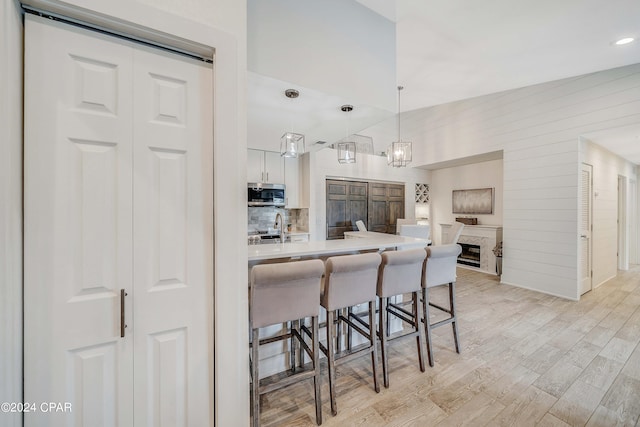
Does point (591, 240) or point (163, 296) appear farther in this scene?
point (591, 240)

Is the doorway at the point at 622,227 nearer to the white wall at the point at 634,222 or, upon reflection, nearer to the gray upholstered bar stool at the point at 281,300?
the white wall at the point at 634,222

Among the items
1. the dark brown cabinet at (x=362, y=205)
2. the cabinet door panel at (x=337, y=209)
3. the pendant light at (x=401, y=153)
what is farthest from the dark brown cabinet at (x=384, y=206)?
the pendant light at (x=401, y=153)

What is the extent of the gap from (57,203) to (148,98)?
56 centimetres

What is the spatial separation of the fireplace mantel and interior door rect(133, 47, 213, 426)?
5.53 m

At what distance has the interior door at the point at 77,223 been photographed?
0.92 m

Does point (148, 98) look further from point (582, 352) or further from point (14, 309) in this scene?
point (582, 352)

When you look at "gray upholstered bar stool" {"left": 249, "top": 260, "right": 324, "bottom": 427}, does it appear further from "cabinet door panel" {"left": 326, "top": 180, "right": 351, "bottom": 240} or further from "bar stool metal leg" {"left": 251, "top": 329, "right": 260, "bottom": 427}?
"cabinet door panel" {"left": 326, "top": 180, "right": 351, "bottom": 240}

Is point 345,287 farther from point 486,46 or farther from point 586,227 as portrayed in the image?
point 586,227

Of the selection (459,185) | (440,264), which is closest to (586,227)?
(459,185)

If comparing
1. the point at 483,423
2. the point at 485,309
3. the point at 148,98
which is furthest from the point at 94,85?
the point at 485,309

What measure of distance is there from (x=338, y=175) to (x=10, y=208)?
15.8ft

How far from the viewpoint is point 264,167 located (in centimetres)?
441

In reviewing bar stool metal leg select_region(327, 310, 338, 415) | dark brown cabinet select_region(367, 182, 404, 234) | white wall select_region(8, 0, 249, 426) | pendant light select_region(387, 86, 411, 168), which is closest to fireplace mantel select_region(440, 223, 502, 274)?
dark brown cabinet select_region(367, 182, 404, 234)

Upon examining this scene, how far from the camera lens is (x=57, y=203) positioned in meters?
0.96
